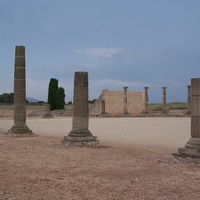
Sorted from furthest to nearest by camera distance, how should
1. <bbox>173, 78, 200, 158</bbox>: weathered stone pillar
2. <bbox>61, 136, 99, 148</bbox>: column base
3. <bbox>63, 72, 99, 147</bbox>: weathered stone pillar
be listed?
<bbox>63, 72, 99, 147</bbox>: weathered stone pillar
<bbox>61, 136, 99, 148</bbox>: column base
<bbox>173, 78, 200, 158</bbox>: weathered stone pillar

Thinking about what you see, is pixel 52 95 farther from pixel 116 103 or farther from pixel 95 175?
pixel 95 175

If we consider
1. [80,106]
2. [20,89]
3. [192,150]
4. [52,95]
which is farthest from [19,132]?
[52,95]

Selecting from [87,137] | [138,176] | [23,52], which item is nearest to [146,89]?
[23,52]

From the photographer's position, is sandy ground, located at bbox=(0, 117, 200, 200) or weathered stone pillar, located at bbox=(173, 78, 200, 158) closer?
sandy ground, located at bbox=(0, 117, 200, 200)

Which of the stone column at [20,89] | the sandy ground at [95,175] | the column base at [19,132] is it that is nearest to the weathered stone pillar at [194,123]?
the sandy ground at [95,175]

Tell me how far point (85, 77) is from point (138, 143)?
3.31m

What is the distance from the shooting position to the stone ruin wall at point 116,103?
47.6 m

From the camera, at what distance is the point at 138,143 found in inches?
551

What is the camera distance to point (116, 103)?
159 ft

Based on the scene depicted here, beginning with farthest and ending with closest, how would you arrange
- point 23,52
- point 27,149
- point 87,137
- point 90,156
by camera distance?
point 23,52 < point 87,137 < point 27,149 < point 90,156

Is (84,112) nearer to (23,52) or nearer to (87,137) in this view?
(87,137)

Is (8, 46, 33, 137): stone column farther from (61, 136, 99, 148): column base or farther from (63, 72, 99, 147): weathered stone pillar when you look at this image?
(61, 136, 99, 148): column base

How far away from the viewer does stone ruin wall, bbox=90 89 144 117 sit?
47.6 metres

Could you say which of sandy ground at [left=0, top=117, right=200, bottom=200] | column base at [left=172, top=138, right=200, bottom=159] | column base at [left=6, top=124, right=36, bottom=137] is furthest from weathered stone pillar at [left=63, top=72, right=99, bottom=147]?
column base at [left=172, top=138, right=200, bottom=159]
